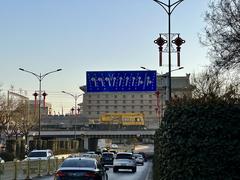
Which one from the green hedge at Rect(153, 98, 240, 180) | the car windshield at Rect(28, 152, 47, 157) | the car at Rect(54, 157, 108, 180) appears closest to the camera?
the green hedge at Rect(153, 98, 240, 180)

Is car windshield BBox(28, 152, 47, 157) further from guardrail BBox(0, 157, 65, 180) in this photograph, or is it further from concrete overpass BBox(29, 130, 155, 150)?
concrete overpass BBox(29, 130, 155, 150)

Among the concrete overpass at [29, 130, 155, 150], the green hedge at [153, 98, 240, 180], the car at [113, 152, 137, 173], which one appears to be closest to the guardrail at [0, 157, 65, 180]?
the car at [113, 152, 137, 173]

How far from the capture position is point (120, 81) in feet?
170

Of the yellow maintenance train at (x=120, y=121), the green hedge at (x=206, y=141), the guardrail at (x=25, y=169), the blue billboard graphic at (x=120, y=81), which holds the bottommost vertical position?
the guardrail at (x=25, y=169)

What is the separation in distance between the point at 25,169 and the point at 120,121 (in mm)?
103575

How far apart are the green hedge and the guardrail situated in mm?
18609

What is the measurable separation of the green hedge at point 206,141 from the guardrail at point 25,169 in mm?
18609

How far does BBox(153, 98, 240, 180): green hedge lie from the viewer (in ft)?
34.0

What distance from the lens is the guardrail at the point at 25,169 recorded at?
1148 inches

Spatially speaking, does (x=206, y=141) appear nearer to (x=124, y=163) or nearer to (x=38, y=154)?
(x=38, y=154)

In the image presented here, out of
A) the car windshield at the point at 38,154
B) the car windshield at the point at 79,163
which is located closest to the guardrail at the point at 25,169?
the car windshield at the point at 38,154

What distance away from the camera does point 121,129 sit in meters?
132

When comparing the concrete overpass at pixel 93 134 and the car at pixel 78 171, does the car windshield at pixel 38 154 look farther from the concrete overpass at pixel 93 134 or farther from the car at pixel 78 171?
the concrete overpass at pixel 93 134

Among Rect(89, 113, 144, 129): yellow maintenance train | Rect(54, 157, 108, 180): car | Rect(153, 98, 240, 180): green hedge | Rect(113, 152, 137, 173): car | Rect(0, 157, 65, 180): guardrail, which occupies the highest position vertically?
Rect(89, 113, 144, 129): yellow maintenance train
